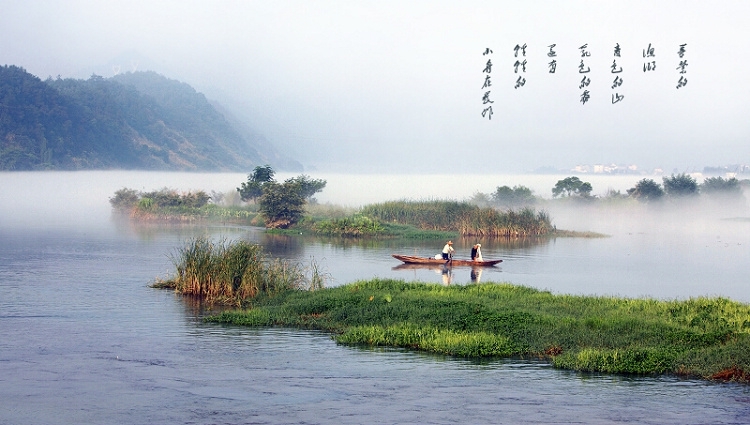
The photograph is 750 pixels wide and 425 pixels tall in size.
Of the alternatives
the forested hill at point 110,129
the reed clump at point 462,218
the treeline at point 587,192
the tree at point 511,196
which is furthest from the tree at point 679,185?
the forested hill at point 110,129

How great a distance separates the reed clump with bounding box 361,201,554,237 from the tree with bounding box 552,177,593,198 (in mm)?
21865

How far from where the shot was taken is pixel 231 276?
22.5m

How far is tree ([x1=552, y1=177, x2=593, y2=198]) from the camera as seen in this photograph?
73.6m

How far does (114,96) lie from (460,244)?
102325 mm

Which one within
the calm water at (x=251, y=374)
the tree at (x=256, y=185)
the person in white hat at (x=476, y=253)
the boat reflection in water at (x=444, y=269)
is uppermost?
the tree at (x=256, y=185)

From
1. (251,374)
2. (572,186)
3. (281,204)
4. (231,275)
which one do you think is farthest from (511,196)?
(251,374)

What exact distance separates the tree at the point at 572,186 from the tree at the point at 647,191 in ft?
12.8

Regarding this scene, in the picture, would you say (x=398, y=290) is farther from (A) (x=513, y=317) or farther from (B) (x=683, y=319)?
(B) (x=683, y=319)

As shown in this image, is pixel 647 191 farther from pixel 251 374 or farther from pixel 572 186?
pixel 251 374

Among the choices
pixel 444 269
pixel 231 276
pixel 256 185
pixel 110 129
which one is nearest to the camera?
pixel 231 276

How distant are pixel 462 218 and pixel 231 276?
29.5 metres

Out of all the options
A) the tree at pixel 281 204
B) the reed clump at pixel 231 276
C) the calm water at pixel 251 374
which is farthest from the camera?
the tree at pixel 281 204

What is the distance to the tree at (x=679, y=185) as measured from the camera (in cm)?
7506

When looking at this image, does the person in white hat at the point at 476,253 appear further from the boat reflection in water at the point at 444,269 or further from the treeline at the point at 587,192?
the treeline at the point at 587,192
